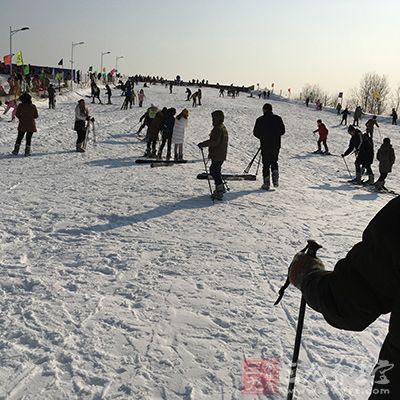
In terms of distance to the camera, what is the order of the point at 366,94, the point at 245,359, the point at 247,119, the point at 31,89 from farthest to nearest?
the point at 366,94 → the point at 31,89 → the point at 247,119 → the point at 245,359

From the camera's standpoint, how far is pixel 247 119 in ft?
100

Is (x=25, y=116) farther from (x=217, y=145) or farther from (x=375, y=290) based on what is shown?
(x=375, y=290)

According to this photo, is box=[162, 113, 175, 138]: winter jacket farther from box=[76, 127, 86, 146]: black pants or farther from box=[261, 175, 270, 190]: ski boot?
box=[261, 175, 270, 190]: ski boot

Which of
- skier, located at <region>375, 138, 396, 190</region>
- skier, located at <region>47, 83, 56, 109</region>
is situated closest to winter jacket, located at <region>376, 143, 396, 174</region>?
skier, located at <region>375, 138, 396, 190</region>

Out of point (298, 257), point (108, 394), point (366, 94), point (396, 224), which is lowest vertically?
point (108, 394)

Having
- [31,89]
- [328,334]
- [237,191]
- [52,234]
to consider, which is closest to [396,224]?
[328,334]

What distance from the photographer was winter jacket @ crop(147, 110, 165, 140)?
1354 cm

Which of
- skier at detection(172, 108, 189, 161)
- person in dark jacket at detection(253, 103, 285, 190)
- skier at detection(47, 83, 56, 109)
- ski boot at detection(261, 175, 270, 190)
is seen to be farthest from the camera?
skier at detection(47, 83, 56, 109)

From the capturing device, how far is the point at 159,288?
15.8 feet

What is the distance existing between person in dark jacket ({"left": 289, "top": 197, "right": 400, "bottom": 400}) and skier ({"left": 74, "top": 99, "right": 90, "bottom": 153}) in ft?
42.9

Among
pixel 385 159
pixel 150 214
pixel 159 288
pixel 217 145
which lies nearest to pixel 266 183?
pixel 217 145

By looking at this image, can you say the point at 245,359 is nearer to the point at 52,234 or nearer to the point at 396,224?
the point at 396,224

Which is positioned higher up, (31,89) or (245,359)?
(31,89)

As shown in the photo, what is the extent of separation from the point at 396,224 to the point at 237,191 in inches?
347
